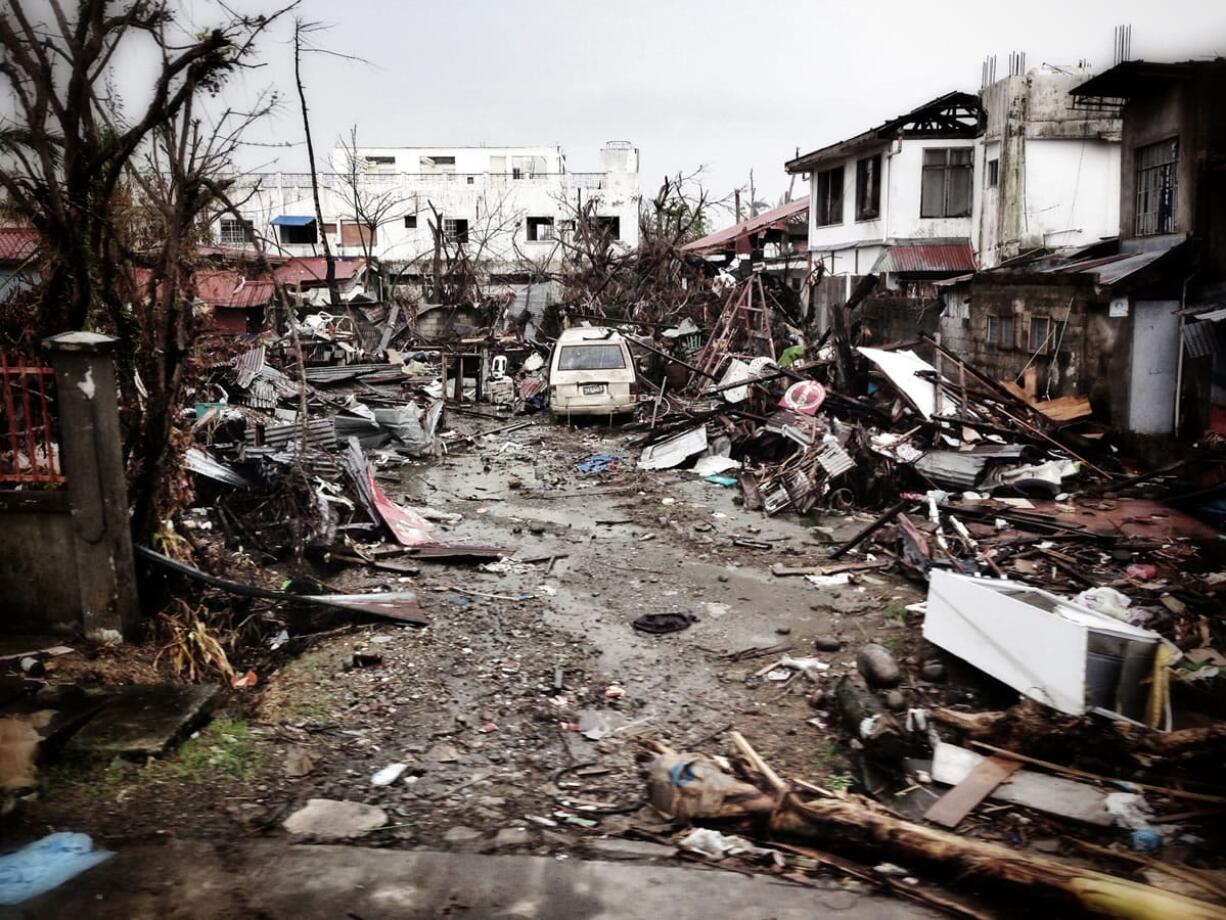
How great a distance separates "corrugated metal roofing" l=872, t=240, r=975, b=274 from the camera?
22.5 m

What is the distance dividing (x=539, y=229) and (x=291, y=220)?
35.6 feet

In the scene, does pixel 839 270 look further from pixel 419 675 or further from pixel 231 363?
pixel 419 675

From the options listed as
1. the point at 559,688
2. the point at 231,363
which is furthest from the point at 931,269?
the point at 559,688

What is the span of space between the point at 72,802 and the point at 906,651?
537 centimetres

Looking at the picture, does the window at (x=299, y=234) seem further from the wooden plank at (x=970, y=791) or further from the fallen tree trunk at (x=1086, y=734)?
the wooden plank at (x=970, y=791)

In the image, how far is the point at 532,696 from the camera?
6.04 metres

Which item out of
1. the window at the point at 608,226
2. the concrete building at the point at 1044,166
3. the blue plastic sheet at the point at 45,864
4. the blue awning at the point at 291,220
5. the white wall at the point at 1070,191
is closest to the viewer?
the blue plastic sheet at the point at 45,864

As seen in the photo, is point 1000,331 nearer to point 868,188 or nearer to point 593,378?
point 593,378

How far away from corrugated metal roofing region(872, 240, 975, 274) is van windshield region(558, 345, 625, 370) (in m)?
9.15

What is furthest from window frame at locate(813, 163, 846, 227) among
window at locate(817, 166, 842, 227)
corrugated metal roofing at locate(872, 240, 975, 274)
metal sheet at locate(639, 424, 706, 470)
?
metal sheet at locate(639, 424, 706, 470)

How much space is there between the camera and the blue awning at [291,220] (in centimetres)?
3884

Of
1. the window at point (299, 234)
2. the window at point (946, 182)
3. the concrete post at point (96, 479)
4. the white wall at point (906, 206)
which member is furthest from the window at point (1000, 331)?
the window at point (299, 234)

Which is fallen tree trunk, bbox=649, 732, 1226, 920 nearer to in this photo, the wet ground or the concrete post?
the wet ground

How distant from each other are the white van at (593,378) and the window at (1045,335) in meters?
6.95
